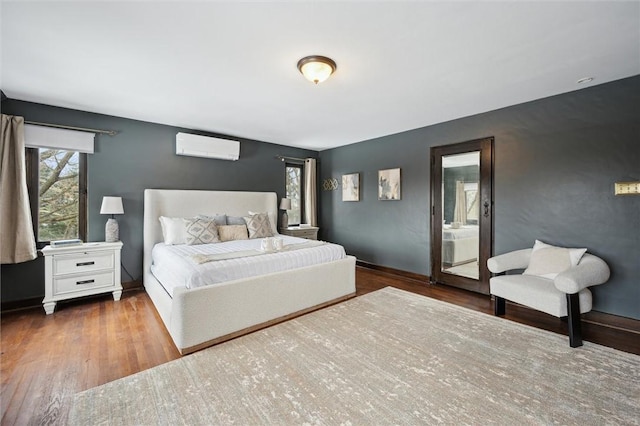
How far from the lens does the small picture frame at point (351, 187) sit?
5297mm

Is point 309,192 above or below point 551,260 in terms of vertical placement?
above

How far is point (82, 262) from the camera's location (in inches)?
122

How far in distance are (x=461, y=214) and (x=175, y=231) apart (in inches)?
159

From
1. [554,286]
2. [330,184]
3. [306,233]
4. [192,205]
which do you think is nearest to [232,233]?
[192,205]

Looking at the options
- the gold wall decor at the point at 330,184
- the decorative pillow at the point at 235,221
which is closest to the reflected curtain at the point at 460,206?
the gold wall decor at the point at 330,184

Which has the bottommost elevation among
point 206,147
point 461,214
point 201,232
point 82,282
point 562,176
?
point 82,282

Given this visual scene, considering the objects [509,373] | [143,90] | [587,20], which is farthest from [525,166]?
[143,90]

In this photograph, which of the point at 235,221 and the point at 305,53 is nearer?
the point at 305,53

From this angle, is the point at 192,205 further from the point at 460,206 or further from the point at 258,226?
the point at 460,206

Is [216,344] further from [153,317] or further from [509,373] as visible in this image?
[509,373]

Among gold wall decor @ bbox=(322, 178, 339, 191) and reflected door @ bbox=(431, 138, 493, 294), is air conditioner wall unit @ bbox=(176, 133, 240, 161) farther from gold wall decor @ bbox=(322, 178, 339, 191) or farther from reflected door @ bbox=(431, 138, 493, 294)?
reflected door @ bbox=(431, 138, 493, 294)

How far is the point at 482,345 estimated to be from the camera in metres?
2.27

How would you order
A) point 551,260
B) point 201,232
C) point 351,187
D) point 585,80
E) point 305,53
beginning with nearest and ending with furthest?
point 305,53 → point 585,80 → point 551,260 → point 201,232 → point 351,187

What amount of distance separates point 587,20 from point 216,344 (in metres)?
3.69
